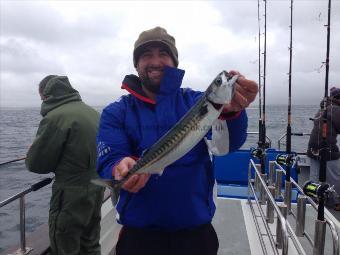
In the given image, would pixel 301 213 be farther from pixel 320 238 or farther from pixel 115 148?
pixel 115 148

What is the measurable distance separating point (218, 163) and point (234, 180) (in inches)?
23.6

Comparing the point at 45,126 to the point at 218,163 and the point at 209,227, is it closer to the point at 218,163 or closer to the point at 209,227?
the point at 209,227

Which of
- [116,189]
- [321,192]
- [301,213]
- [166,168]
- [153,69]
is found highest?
[153,69]

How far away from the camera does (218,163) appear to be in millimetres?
7844

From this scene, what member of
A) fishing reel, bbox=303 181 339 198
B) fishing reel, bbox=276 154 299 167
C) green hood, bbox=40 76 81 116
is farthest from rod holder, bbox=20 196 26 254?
fishing reel, bbox=276 154 299 167

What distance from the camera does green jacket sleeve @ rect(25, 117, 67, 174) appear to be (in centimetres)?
392

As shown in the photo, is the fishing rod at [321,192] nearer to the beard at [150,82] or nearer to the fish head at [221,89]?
the fish head at [221,89]

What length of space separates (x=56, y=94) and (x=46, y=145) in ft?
2.38

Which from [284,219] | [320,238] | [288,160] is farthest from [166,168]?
[288,160]

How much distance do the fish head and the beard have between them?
592mm

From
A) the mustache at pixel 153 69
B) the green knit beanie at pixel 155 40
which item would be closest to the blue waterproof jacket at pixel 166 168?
the mustache at pixel 153 69

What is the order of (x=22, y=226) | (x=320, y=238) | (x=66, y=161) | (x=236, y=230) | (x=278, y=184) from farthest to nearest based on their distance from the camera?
(x=278, y=184)
(x=236, y=230)
(x=66, y=161)
(x=22, y=226)
(x=320, y=238)

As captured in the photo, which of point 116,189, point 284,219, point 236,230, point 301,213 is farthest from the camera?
point 236,230

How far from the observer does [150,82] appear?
2615mm
